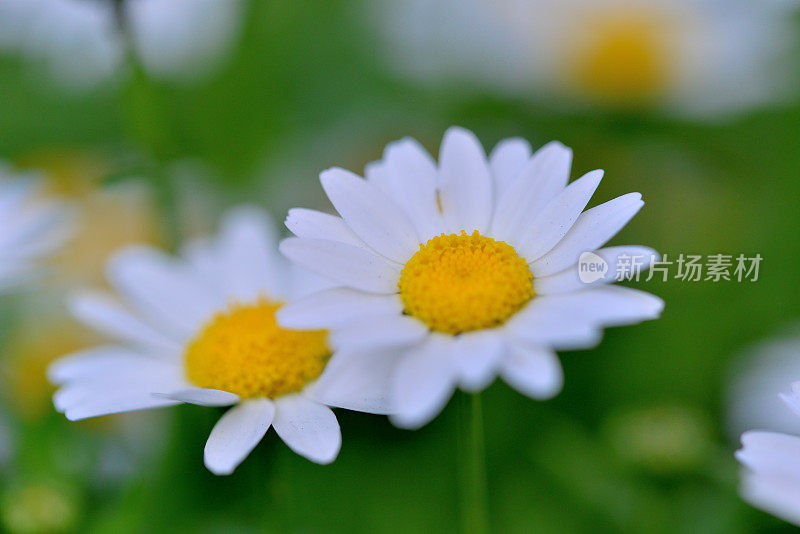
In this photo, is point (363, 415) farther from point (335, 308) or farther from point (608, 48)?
point (608, 48)

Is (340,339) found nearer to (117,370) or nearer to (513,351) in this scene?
(513,351)

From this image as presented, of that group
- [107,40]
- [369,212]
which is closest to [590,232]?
[369,212]

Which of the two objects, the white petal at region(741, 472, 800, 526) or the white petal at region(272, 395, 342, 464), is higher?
the white petal at region(272, 395, 342, 464)

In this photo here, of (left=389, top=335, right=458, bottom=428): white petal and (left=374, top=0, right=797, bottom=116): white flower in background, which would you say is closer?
(left=389, top=335, right=458, bottom=428): white petal

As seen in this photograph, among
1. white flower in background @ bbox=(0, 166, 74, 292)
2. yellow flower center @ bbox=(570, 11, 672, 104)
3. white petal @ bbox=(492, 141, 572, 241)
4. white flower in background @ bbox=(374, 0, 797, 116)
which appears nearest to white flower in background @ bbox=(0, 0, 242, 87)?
white flower in background @ bbox=(374, 0, 797, 116)

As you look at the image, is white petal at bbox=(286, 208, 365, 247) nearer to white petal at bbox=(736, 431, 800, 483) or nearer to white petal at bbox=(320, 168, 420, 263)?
white petal at bbox=(320, 168, 420, 263)

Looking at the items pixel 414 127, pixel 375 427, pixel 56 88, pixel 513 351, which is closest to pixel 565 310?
pixel 513 351

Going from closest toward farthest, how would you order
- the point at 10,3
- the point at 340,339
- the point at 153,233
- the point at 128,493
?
the point at 340,339
the point at 128,493
the point at 153,233
the point at 10,3
